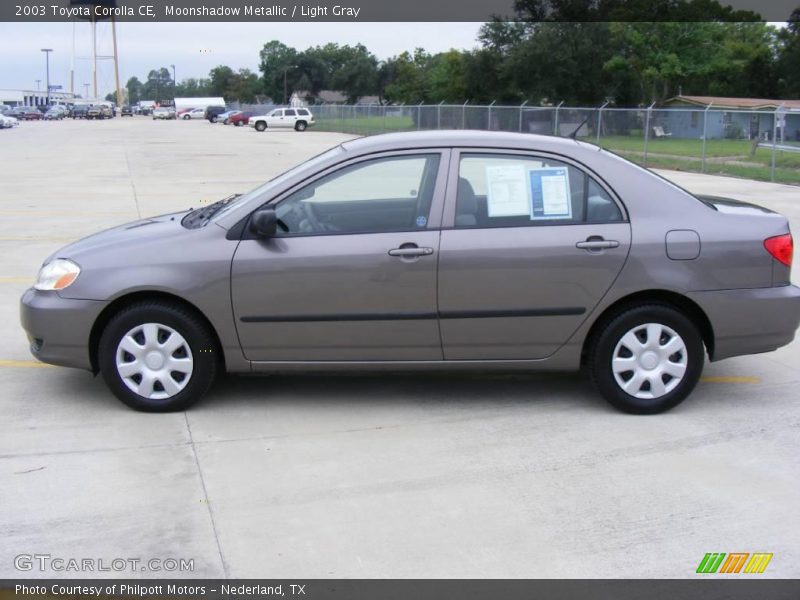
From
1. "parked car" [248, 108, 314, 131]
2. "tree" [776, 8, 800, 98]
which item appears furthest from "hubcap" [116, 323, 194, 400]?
"tree" [776, 8, 800, 98]

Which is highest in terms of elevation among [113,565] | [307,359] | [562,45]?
[562,45]

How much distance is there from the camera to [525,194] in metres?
5.43

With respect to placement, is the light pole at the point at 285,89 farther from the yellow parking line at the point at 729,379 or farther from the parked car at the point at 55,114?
the yellow parking line at the point at 729,379

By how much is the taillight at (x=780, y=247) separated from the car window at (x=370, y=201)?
196cm

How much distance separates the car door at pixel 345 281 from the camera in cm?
529

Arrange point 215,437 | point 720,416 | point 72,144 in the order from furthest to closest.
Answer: point 72,144
point 720,416
point 215,437

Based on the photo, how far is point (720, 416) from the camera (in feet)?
18.1

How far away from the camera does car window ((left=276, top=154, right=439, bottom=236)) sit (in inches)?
213

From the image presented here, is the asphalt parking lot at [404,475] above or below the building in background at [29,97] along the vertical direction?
below

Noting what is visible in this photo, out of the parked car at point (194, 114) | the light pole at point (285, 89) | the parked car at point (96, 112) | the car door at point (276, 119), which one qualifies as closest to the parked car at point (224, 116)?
the parked car at point (194, 114)

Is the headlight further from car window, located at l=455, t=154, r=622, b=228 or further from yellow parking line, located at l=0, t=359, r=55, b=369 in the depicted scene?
car window, located at l=455, t=154, r=622, b=228
